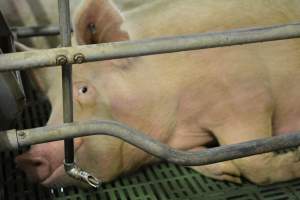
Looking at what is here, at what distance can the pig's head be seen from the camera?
5.01ft

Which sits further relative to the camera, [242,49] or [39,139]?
[242,49]

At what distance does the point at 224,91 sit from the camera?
1.71 m

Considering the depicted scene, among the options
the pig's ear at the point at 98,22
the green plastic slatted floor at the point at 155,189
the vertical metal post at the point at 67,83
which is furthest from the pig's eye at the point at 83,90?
the vertical metal post at the point at 67,83

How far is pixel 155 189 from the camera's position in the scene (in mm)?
1592

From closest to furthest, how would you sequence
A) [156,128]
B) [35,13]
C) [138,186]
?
[138,186], [156,128], [35,13]

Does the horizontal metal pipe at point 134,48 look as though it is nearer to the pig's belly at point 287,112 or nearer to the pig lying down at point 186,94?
the pig lying down at point 186,94

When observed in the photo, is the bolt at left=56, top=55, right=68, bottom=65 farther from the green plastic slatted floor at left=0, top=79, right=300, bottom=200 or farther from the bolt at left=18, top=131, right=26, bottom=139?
the green plastic slatted floor at left=0, top=79, right=300, bottom=200

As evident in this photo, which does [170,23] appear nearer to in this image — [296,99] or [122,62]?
[122,62]

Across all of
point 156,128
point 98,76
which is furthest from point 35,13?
point 156,128

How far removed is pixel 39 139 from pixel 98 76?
67 centimetres

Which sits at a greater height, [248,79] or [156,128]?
[248,79]

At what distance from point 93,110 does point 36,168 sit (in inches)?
10.3

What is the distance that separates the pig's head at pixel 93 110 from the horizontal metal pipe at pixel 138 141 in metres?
0.45

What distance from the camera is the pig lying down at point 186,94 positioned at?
63.2 inches
